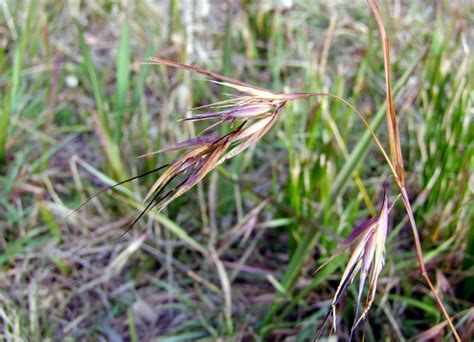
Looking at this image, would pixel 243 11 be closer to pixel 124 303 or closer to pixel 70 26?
pixel 70 26

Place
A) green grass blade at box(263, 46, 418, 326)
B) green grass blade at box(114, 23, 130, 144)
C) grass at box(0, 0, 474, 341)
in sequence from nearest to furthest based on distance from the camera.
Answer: green grass blade at box(263, 46, 418, 326), grass at box(0, 0, 474, 341), green grass blade at box(114, 23, 130, 144)

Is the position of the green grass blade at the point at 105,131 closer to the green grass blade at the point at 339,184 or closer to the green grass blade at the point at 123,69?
the green grass blade at the point at 123,69

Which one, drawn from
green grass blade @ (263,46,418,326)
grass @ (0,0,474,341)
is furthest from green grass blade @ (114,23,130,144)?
green grass blade @ (263,46,418,326)

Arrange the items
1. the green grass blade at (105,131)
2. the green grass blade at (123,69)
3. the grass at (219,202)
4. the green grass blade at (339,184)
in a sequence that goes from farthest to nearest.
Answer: the green grass blade at (123,69) < the green grass blade at (105,131) < the grass at (219,202) < the green grass blade at (339,184)

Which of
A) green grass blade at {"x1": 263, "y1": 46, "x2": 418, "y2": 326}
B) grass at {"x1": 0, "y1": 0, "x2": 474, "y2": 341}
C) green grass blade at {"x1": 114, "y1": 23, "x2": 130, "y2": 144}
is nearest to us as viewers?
green grass blade at {"x1": 263, "y1": 46, "x2": 418, "y2": 326}

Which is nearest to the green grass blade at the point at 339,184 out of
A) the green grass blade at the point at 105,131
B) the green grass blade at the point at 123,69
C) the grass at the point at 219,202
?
the grass at the point at 219,202

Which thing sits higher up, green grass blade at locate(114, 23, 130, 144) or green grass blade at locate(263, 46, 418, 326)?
green grass blade at locate(114, 23, 130, 144)

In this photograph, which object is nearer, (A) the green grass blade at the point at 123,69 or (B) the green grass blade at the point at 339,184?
(B) the green grass blade at the point at 339,184

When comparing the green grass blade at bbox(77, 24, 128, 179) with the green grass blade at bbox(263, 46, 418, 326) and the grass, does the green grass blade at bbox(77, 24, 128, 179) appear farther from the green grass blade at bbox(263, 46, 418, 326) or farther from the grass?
the green grass blade at bbox(263, 46, 418, 326)
